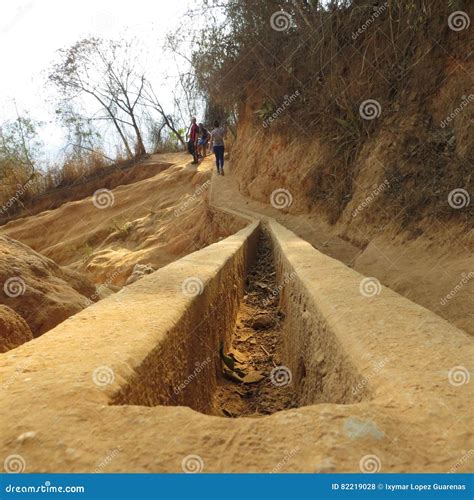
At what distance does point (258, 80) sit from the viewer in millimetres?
9648
